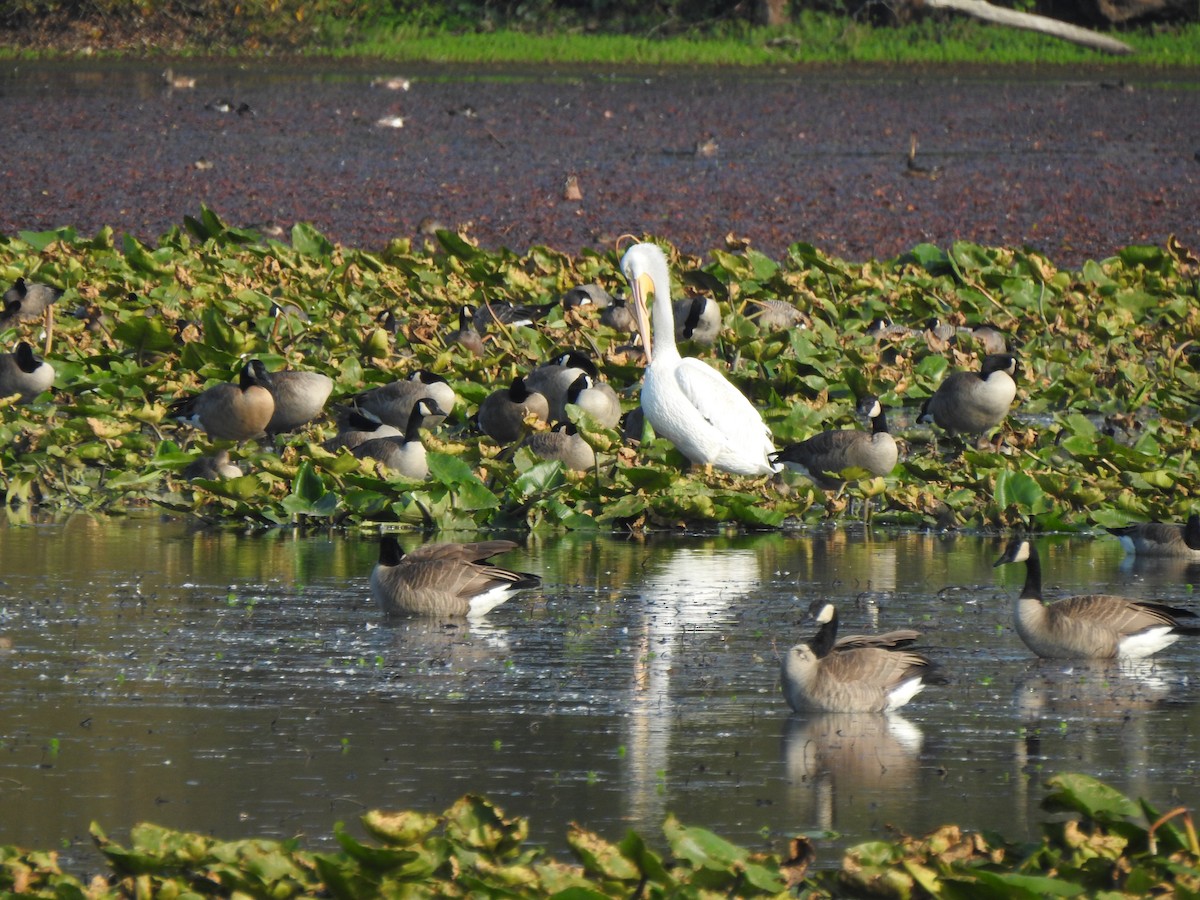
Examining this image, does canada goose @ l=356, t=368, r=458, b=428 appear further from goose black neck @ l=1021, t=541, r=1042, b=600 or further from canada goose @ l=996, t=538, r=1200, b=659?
canada goose @ l=996, t=538, r=1200, b=659

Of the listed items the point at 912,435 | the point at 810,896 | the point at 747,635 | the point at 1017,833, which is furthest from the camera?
the point at 912,435

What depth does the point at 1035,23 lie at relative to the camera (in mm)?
40781

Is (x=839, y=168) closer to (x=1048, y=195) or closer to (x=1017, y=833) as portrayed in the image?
(x=1048, y=195)

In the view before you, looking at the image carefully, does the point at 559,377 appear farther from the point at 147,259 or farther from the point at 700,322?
the point at 147,259

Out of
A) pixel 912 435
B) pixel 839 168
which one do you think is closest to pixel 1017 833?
pixel 912 435

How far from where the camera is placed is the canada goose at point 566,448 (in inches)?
429

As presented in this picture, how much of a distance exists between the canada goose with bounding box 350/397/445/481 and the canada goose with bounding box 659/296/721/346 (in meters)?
3.42

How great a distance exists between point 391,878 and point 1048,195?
20.5m

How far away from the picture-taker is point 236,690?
6.79 metres

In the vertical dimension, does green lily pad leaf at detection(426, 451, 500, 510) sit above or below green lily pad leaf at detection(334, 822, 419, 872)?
above

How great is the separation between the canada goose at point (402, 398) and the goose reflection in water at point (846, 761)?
578cm

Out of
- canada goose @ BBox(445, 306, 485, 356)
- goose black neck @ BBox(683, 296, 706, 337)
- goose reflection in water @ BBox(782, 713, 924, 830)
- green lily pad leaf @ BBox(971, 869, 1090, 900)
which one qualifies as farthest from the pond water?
goose black neck @ BBox(683, 296, 706, 337)

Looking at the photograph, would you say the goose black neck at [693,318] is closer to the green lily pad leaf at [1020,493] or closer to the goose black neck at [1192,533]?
the green lily pad leaf at [1020,493]

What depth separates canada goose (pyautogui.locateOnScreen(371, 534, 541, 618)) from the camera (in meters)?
8.00
